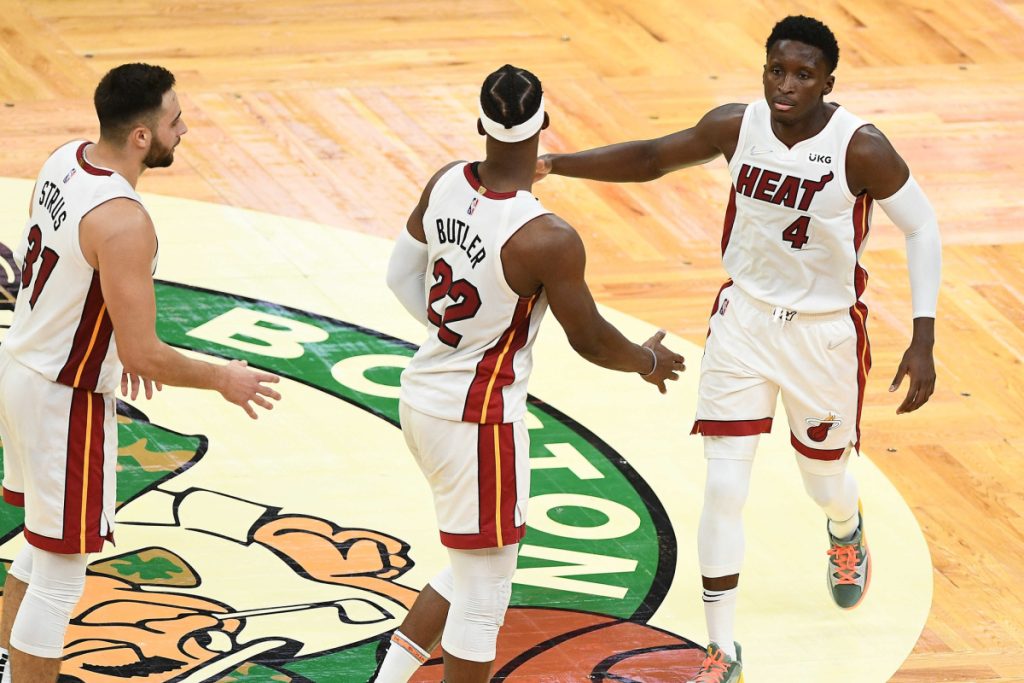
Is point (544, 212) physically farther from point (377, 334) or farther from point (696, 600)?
point (377, 334)

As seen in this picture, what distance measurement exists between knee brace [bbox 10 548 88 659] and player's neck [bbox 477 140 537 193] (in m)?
1.31

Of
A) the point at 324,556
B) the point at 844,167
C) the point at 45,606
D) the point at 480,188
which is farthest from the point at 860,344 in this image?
the point at 45,606

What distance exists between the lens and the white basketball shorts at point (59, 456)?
404 centimetres

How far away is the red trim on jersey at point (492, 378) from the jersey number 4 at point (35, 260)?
3.18 ft

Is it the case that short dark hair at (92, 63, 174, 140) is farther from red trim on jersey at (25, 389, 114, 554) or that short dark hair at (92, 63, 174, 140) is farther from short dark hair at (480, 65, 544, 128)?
short dark hair at (480, 65, 544, 128)

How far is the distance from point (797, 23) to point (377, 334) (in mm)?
2679

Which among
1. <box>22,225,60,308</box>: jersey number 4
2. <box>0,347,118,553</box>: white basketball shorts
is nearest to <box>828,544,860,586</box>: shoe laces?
<box>0,347,118,553</box>: white basketball shorts

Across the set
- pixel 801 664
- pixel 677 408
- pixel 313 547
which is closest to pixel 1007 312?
pixel 677 408

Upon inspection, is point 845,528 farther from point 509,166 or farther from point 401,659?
point 509,166

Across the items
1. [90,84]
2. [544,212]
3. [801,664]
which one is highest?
[544,212]

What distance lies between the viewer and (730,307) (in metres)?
4.73

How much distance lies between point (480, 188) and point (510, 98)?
229 millimetres

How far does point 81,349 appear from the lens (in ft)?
13.2

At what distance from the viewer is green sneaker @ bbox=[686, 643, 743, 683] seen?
4539mm
